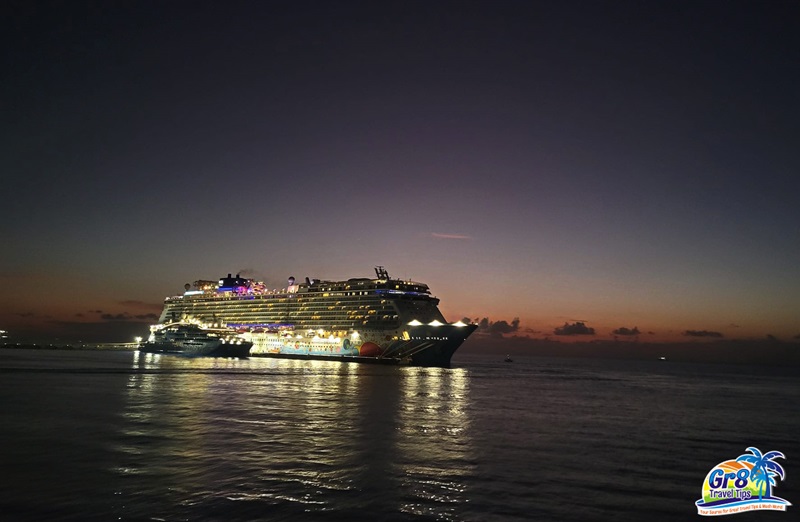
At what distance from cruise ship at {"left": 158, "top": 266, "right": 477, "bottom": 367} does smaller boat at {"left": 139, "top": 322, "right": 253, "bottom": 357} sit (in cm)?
657

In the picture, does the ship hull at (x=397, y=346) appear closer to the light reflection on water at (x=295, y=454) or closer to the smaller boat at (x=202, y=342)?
the smaller boat at (x=202, y=342)

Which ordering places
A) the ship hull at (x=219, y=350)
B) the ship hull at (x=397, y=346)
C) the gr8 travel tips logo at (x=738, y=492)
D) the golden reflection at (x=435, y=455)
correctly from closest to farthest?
the golden reflection at (x=435, y=455)
the gr8 travel tips logo at (x=738, y=492)
the ship hull at (x=397, y=346)
the ship hull at (x=219, y=350)

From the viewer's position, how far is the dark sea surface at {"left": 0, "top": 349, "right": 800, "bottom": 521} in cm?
1661

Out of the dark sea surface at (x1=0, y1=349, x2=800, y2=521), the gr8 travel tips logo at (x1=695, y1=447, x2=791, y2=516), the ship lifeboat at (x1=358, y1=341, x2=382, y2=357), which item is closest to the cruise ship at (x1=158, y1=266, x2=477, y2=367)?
the ship lifeboat at (x1=358, y1=341, x2=382, y2=357)

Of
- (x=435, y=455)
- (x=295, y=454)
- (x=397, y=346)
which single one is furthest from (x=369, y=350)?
(x=295, y=454)

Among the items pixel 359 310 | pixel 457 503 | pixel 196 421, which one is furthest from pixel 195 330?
pixel 457 503

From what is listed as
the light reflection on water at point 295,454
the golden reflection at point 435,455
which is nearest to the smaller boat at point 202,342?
the light reflection on water at point 295,454

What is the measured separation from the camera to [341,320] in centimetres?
12150

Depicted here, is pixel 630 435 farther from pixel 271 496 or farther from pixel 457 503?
pixel 271 496

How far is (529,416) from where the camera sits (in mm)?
40438

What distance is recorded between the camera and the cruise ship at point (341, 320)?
109000 millimetres

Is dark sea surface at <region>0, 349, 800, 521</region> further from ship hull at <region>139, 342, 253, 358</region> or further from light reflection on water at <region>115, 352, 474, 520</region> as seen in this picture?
ship hull at <region>139, 342, 253, 358</region>

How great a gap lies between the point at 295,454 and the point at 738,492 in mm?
16485

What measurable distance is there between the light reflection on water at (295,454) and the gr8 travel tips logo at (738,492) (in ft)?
26.3
